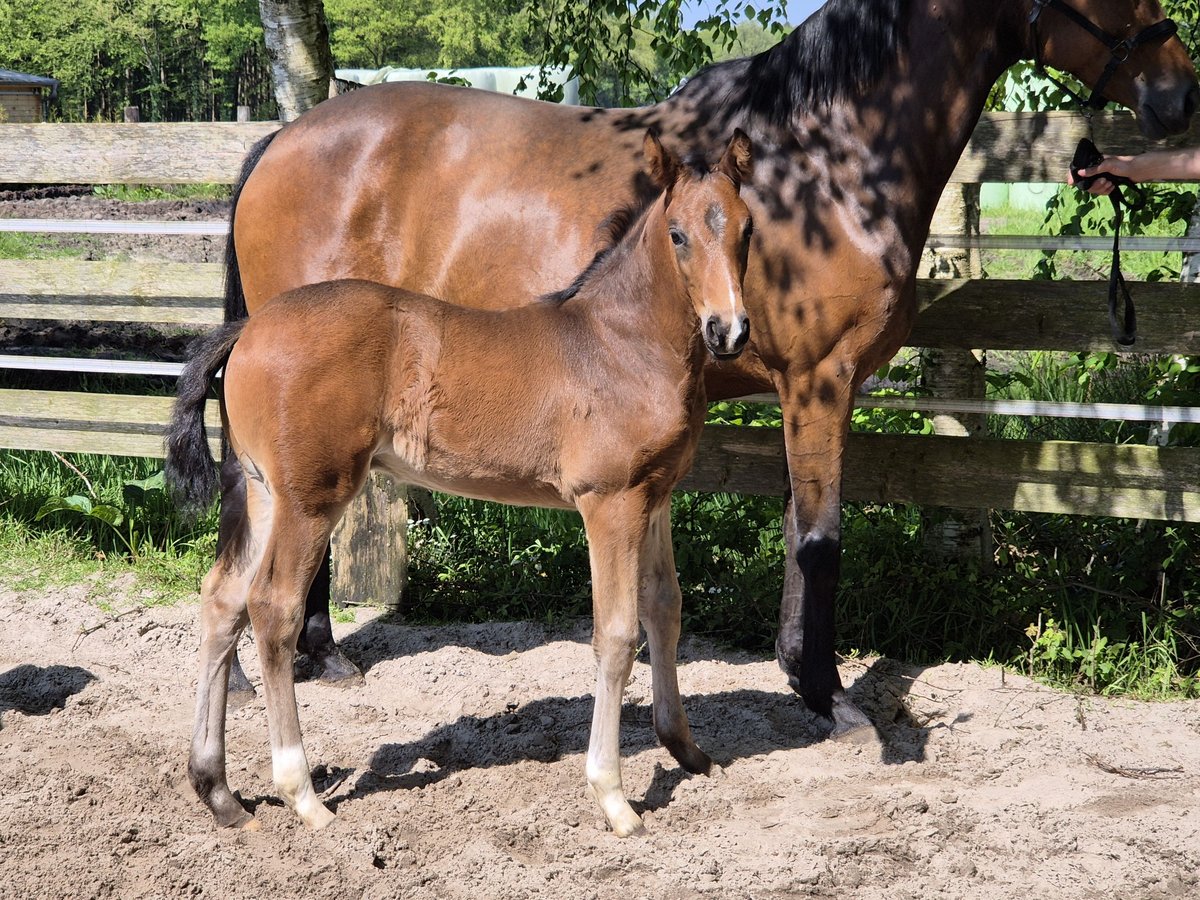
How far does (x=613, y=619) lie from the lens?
3146mm

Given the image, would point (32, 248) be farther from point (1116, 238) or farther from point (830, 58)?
point (1116, 238)

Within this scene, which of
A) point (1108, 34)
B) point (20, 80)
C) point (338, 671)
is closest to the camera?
point (1108, 34)

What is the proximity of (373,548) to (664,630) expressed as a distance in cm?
207

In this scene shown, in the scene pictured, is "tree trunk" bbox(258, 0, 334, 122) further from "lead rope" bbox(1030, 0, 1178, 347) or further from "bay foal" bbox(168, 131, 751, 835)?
"lead rope" bbox(1030, 0, 1178, 347)

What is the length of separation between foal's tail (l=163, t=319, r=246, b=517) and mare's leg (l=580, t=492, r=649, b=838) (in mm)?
1141

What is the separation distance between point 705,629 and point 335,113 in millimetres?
2672

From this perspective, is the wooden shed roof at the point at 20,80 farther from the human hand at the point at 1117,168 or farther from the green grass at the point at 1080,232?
the human hand at the point at 1117,168


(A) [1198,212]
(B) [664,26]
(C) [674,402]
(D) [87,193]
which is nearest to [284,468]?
(C) [674,402]

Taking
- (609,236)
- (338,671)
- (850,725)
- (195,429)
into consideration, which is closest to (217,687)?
(195,429)

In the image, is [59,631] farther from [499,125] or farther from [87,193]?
[87,193]

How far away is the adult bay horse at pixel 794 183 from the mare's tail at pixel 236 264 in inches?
7.2

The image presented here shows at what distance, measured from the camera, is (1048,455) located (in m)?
4.38

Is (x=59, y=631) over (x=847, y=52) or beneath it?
beneath

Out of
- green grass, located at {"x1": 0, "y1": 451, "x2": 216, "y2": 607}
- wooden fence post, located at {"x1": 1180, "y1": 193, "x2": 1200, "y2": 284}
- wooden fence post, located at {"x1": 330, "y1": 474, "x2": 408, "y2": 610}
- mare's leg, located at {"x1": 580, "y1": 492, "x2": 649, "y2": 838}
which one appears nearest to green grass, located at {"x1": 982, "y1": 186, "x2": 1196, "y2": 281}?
wooden fence post, located at {"x1": 1180, "y1": 193, "x2": 1200, "y2": 284}
